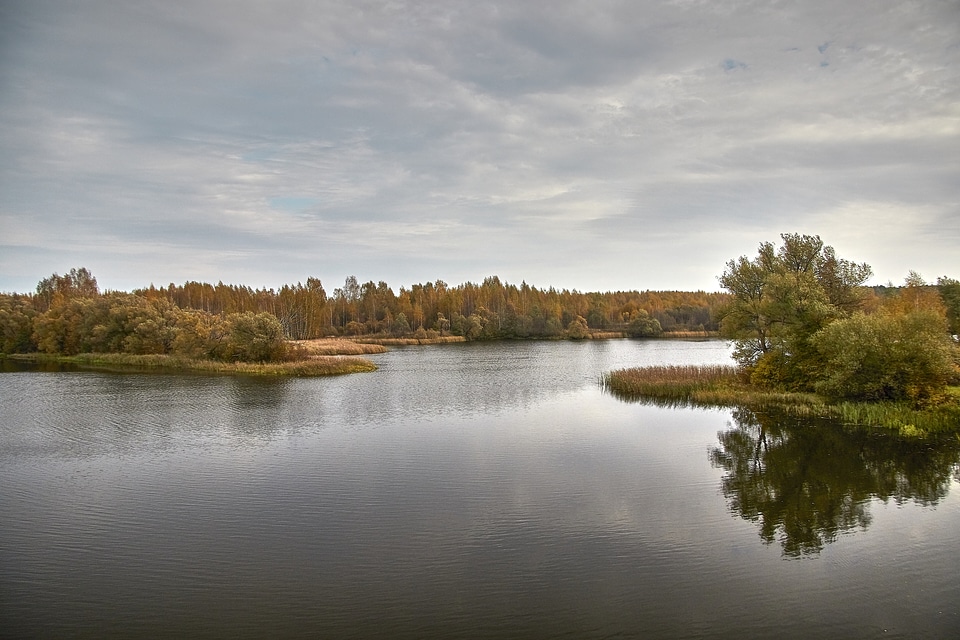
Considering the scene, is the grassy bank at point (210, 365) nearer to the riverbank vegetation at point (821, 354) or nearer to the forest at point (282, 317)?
the forest at point (282, 317)

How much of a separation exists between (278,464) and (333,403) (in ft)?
39.6

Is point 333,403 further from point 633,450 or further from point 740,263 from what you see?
point 740,263

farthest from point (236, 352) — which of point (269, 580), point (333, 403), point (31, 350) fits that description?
point (269, 580)

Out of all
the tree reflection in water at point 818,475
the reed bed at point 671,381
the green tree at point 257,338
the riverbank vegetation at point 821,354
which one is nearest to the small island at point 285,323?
the green tree at point 257,338

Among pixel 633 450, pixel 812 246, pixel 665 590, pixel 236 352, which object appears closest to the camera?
pixel 665 590

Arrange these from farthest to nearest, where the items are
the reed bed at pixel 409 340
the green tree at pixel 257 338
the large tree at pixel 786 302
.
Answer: the reed bed at pixel 409 340
the green tree at pixel 257 338
the large tree at pixel 786 302

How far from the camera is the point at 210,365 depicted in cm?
4775

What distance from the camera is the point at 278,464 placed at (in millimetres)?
17734

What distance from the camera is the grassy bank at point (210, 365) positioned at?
145 ft

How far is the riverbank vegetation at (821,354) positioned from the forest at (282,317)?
34994 mm

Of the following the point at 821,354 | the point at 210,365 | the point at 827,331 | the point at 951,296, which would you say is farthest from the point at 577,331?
the point at 827,331

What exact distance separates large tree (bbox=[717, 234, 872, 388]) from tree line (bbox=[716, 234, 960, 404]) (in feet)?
0.15

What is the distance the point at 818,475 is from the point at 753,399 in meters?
12.2

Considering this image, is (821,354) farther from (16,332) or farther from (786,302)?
(16,332)
